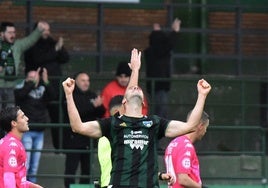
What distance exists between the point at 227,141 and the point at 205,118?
19.4 feet

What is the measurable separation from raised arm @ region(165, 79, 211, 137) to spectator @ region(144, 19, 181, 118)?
654 centimetres

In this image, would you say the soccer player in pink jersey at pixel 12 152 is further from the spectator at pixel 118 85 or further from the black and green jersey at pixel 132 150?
the spectator at pixel 118 85

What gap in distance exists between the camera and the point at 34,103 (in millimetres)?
16688

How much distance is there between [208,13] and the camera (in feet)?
65.7

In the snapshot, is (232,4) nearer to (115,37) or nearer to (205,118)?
(115,37)

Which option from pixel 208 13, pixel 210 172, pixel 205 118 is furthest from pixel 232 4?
pixel 205 118

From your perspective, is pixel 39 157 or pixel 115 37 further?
pixel 115 37

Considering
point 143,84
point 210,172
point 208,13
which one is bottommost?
point 210,172

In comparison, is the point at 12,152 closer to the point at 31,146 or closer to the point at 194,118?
the point at 194,118

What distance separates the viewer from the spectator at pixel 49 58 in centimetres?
1727

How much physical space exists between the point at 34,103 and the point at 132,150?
232 inches

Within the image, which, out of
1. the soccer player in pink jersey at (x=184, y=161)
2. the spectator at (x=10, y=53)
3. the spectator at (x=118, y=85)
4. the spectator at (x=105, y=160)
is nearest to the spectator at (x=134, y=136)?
the spectator at (x=105, y=160)

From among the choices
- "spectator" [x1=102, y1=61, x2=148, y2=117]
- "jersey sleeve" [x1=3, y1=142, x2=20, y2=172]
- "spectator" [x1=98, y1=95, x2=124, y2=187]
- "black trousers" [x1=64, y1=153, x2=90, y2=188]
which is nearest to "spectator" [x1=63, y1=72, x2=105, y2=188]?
"black trousers" [x1=64, y1=153, x2=90, y2=188]

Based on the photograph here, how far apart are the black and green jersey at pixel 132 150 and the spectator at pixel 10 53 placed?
19.7 feet
